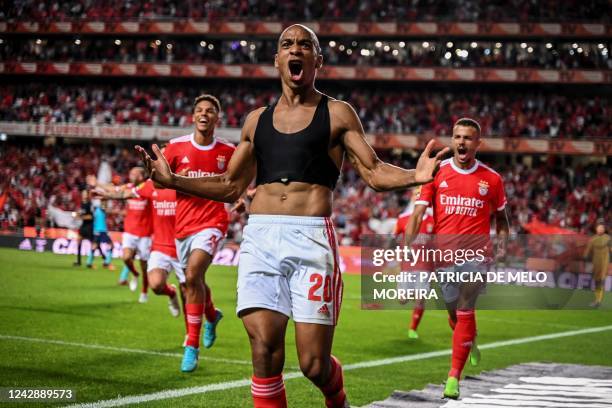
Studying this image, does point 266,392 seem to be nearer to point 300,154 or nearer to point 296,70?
point 300,154

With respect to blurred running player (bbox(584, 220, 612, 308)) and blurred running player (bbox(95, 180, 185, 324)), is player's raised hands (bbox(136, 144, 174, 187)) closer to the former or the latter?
blurred running player (bbox(95, 180, 185, 324))

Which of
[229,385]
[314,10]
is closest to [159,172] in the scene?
[229,385]

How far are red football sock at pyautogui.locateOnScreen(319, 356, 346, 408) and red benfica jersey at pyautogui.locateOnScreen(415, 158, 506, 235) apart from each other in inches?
135

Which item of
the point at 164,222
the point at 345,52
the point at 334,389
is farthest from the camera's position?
the point at 345,52

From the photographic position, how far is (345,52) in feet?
171

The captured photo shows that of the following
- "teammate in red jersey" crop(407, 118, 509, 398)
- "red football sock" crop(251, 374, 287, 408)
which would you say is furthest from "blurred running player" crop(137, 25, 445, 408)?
"teammate in red jersey" crop(407, 118, 509, 398)

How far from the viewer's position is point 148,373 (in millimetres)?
8781

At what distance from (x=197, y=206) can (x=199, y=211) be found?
0.22 ft

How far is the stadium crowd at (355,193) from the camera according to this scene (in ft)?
120

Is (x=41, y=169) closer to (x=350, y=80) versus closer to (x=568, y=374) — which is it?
(x=350, y=80)

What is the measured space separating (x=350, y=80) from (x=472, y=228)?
1674 inches

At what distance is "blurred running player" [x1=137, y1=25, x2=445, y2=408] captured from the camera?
17.1 ft

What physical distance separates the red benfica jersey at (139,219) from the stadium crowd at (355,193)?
57.1 feet
